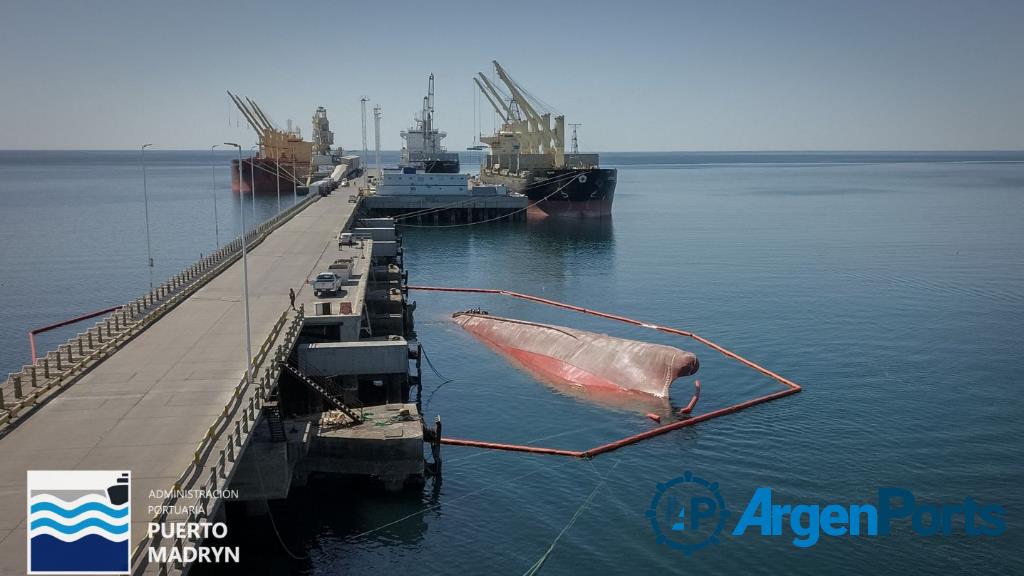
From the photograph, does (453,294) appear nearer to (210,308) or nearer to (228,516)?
(210,308)

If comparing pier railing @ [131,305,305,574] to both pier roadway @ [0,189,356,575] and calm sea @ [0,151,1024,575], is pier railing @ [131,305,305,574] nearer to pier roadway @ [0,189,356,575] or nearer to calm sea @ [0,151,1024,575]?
pier roadway @ [0,189,356,575]

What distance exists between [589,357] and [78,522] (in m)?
36.2

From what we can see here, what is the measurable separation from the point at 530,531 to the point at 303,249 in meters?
49.1

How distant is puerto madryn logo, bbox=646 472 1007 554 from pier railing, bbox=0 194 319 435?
2426 cm

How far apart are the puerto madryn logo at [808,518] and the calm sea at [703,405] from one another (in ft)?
1.74

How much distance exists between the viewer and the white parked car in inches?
2055

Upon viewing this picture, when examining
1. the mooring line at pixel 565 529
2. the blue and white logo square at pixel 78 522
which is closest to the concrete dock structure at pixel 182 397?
the blue and white logo square at pixel 78 522

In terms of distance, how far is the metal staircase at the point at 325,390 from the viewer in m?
37.3

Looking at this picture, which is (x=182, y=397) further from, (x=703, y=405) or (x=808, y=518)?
(x=703, y=405)

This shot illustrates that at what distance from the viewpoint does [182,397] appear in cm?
3256

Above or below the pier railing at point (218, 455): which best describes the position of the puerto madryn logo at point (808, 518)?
below

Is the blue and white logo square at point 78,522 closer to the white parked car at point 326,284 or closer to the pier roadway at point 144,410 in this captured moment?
the pier roadway at point 144,410

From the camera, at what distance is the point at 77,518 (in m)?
22.3

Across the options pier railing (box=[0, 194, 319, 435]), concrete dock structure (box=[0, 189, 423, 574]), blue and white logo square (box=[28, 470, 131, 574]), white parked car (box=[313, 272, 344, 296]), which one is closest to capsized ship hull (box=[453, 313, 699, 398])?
concrete dock structure (box=[0, 189, 423, 574])
